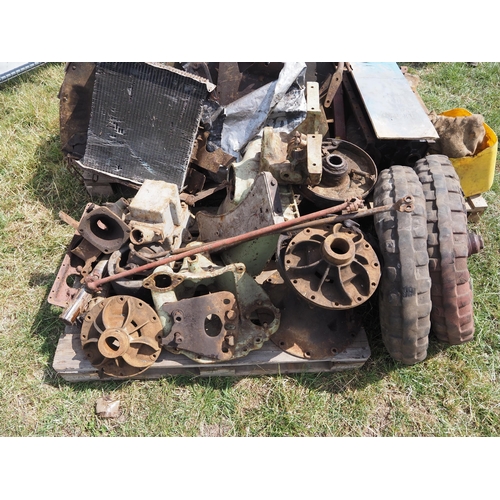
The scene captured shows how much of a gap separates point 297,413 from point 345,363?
0.44 meters

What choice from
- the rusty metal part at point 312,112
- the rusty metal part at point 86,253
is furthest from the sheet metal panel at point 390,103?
the rusty metal part at point 86,253

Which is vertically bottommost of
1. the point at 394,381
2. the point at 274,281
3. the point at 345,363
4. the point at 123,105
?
the point at 394,381

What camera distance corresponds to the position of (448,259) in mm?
1937

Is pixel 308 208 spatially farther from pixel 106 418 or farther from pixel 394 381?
pixel 106 418

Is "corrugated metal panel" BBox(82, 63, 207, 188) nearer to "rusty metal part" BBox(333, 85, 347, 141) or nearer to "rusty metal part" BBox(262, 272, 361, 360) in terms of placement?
"rusty metal part" BBox(333, 85, 347, 141)

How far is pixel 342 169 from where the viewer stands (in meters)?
2.37

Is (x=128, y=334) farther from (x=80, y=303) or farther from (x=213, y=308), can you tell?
(x=213, y=308)

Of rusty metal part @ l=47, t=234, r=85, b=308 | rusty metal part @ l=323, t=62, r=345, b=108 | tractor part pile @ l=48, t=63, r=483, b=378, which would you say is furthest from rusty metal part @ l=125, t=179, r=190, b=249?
A: rusty metal part @ l=323, t=62, r=345, b=108

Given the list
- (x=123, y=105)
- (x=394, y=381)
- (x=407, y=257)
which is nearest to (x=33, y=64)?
(x=123, y=105)

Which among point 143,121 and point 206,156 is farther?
point 206,156

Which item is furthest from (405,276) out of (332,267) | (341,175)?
(341,175)

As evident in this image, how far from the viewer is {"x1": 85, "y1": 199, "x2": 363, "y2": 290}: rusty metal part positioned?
1.95 m

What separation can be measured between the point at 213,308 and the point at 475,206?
2327mm

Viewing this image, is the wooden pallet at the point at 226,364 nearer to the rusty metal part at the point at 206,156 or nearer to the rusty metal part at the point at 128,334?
the rusty metal part at the point at 128,334
